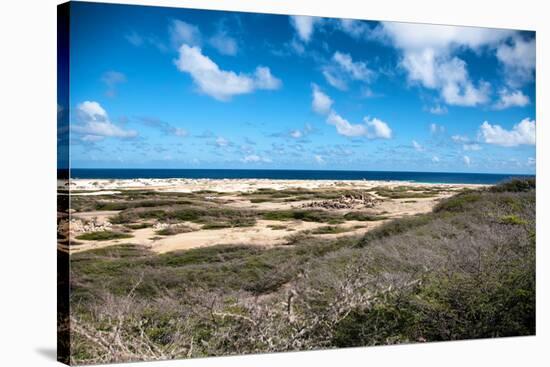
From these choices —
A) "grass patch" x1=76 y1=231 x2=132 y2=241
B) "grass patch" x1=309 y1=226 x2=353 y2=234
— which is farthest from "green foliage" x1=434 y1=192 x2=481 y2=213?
"grass patch" x1=76 y1=231 x2=132 y2=241

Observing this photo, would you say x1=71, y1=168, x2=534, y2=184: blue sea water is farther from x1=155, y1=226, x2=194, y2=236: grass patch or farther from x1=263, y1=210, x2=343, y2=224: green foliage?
x1=155, y1=226, x2=194, y2=236: grass patch

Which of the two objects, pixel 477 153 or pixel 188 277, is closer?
pixel 188 277

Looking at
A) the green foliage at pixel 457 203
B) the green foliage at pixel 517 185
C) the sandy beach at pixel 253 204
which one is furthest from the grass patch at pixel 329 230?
the green foliage at pixel 517 185

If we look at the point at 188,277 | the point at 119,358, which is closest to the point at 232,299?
the point at 188,277

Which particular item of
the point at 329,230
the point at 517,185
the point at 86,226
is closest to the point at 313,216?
the point at 329,230

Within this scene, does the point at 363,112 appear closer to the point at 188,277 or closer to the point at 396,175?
the point at 396,175
